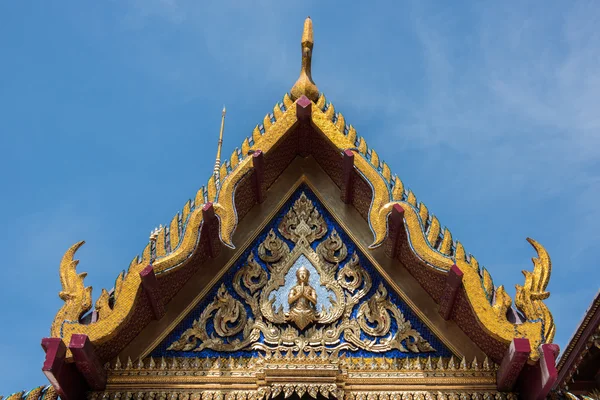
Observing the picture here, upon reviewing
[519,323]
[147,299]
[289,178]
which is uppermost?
[289,178]

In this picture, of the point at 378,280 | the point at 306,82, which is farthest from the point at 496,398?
the point at 306,82

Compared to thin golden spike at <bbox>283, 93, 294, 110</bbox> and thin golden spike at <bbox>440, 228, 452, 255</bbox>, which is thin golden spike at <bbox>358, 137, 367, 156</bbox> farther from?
thin golden spike at <bbox>440, 228, 452, 255</bbox>

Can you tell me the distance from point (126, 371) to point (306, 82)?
4.09 meters

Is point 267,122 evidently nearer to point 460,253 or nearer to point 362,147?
point 362,147

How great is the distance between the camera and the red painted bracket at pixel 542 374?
676 centimetres

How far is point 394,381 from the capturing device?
7621 millimetres

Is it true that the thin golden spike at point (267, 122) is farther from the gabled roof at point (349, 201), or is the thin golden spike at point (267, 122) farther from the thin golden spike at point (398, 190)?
the thin golden spike at point (398, 190)

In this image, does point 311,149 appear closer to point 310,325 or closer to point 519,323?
point 310,325

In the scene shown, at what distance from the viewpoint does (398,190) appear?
8477mm

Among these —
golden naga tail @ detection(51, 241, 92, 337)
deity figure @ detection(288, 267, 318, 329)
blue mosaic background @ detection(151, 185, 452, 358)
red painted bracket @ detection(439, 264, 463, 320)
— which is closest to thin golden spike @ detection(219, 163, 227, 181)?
blue mosaic background @ detection(151, 185, 452, 358)

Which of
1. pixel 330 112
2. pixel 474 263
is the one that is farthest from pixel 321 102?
pixel 474 263

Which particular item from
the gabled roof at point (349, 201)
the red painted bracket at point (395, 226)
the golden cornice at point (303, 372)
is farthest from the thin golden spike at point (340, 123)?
the golden cornice at point (303, 372)

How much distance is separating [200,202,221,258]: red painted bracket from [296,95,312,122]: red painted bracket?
5.49 ft

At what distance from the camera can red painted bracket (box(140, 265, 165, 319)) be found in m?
7.68
